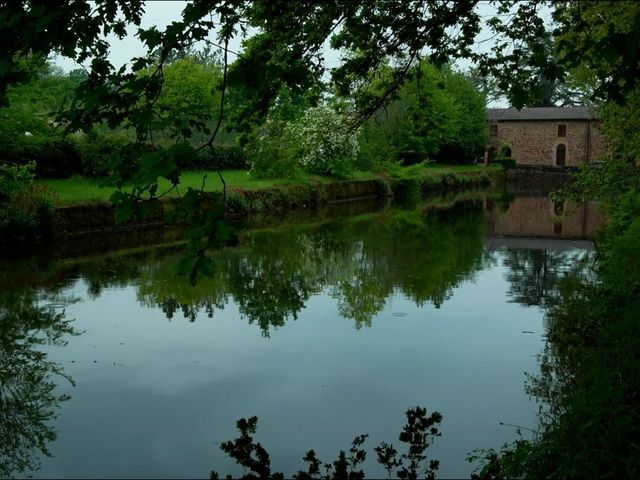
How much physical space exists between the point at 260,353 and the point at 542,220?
21.4m

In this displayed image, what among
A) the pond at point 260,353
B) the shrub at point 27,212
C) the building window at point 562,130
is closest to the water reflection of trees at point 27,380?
the pond at point 260,353

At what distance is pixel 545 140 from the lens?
212 ft

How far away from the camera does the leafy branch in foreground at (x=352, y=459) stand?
6.26 meters

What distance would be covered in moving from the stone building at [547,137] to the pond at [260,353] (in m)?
48.6

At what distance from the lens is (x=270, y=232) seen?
2233 cm

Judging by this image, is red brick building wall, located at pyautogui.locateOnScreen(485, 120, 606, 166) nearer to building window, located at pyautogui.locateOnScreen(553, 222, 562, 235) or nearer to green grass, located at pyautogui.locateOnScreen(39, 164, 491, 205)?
green grass, located at pyautogui.locateOnScreen(39, 164, 491, 205)

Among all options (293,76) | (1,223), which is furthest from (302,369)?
(1,223)

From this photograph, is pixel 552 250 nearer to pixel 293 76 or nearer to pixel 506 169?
pixel 293 76

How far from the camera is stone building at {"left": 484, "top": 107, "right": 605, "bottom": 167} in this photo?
63.0 metres

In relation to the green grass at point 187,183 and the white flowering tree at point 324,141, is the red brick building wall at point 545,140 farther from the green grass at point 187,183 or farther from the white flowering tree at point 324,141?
the white flowering tree at point 324,141

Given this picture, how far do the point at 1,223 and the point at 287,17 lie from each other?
13320mm

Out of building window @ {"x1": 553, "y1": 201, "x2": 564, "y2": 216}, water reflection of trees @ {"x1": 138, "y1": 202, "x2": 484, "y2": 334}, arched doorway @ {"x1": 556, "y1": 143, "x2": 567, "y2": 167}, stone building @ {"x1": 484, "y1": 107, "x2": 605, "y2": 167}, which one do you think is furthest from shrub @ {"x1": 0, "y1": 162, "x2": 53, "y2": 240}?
arched doorway @ {"x1": 556, "y1": 143, "x2": 567, "y2": 167}

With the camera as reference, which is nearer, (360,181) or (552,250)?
(552,250)

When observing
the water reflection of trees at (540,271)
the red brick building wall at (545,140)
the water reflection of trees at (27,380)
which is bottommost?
the water reflection of trees at (27,380)
